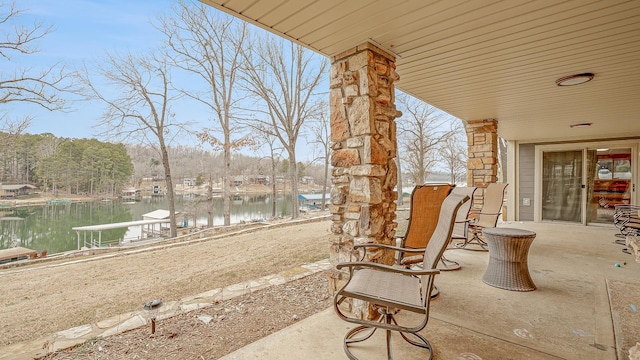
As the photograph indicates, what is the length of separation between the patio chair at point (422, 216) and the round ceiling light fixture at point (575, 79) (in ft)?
6.36

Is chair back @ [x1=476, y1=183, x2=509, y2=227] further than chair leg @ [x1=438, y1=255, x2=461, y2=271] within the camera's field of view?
Yes

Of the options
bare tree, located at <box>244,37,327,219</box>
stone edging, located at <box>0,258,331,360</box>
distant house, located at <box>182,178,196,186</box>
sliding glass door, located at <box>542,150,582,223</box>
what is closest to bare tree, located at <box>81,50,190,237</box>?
bare tree, located at <box>244,37,327,219</box>

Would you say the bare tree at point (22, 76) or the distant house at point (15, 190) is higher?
the bare tree at point (22, 76)

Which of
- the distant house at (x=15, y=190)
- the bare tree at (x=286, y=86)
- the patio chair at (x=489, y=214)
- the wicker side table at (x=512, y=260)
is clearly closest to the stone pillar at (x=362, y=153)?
the wicker side table at (x=512, y=260)

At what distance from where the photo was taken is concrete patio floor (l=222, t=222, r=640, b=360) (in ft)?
5.67

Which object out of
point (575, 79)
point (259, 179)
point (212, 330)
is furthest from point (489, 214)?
point (259, 179)

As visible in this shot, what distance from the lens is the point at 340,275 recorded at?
238 centimetres

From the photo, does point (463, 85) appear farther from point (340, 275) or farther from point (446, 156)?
point (446, 156)

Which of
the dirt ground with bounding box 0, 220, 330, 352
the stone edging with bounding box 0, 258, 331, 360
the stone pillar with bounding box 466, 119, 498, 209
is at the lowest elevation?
the dirt ground with bounding box 0, 220, 330, 352

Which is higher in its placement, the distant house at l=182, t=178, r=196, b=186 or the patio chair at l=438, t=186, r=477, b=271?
the distant house at l=182, t=178, r=196, b=186

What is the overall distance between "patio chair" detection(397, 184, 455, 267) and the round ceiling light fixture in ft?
6.36

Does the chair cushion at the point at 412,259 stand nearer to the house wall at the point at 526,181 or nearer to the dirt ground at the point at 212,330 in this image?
the dirt ground at the point at 212,330

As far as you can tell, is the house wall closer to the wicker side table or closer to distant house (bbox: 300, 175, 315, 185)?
the wicker side table

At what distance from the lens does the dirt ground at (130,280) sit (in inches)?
126
